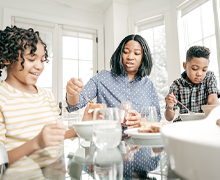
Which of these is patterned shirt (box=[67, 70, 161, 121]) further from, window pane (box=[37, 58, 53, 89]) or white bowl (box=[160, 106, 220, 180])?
window pane (box=[37, 58, 53, 89])

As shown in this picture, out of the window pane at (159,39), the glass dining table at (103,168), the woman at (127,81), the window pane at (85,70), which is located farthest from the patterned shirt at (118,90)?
the window pane at (85,70)

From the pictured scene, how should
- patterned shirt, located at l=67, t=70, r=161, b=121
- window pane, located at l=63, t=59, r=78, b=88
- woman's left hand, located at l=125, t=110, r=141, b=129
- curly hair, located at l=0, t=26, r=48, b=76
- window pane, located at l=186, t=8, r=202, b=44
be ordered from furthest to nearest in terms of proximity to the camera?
window pane, located at l=63, t=59, r=78, b=88, window pane, located at l=186, t=8, r=202, b=44, patterned shirt, located at l=67, t=70, r=161, b=121, woman's left hand, located at l=125, t=110, r=141, b=129, curly hair, located at l=0, t=26, r=48, b=76

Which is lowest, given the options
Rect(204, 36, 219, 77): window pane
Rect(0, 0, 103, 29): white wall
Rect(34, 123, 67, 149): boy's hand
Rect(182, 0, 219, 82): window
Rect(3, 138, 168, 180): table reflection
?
Rect(3, 138, 168, 180): table reflection

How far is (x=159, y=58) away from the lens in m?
3.09

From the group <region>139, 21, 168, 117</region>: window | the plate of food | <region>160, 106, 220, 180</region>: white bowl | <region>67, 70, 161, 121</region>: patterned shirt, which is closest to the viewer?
<region>160, 106, 220, 180</region>: white bowl

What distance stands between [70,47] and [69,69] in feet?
1.38

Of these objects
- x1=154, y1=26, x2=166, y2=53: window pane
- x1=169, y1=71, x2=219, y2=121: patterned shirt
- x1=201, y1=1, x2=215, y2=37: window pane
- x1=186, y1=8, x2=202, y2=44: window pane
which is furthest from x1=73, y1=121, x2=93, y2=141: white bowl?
x1=154, y1=26, x2=166, y2=53: window pane

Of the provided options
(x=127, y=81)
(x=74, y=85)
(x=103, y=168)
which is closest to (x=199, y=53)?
(x=127, y=81)

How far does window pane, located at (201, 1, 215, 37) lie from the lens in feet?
7.54

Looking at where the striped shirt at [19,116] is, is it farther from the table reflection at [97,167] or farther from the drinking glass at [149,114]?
the drinking glass at [149,114]

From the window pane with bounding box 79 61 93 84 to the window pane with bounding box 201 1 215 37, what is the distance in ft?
6.70

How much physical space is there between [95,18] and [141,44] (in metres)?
2.37

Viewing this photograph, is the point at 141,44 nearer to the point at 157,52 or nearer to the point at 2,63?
the point at 2,63

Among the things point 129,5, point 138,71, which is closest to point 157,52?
point 129,5
